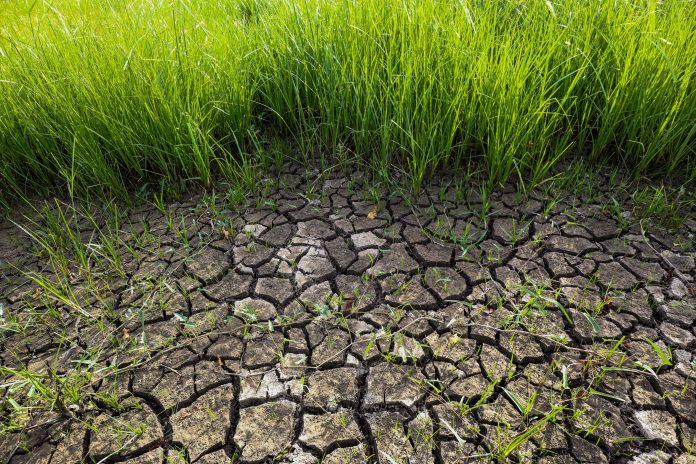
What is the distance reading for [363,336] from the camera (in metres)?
1.71

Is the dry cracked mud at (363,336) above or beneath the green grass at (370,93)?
beneath

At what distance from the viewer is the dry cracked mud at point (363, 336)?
1.42 metres

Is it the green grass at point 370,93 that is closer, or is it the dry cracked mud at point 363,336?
the dry cracked mud at point 363,336

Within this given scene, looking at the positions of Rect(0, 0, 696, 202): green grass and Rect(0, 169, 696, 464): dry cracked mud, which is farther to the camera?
Rect(0, 0, 696, 202): green grass

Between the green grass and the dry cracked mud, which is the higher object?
the green grass

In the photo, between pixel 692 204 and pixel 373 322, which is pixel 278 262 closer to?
pixel 373 322

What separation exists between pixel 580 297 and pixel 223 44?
2130mm

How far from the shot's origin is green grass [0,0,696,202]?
2.11 metres

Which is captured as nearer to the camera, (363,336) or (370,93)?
(363,336)

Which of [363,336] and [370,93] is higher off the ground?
[370,93]

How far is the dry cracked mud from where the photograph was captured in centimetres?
142

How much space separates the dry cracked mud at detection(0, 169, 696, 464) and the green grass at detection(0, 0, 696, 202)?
0.90 feet

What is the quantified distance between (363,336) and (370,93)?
1.16m

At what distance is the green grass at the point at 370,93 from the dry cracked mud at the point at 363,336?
0.28 m
